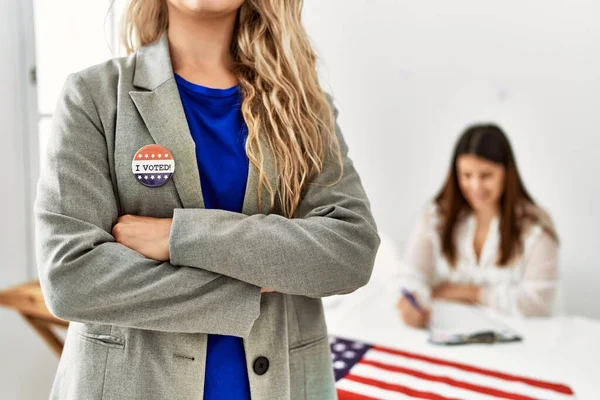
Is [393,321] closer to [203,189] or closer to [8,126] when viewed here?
[203,189]

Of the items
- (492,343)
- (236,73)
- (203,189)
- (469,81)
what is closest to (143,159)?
(203,189)

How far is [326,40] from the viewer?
335 cm

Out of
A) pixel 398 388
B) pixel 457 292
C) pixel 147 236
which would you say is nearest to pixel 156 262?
pixel 147 236

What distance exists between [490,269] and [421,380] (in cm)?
114

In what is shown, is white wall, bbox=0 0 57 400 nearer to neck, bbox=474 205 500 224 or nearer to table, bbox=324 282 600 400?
table, bbox=324 282 600 400

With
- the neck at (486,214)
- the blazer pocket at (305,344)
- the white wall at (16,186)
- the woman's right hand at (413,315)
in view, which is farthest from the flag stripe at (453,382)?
the white wall at (16,186)

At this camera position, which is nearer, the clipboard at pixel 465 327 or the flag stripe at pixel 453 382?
the flag stripe at pixel 453 382

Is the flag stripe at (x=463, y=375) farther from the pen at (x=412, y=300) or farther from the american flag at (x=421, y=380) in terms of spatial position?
the pen at (x=412, y=300)

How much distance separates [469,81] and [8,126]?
2.17 m

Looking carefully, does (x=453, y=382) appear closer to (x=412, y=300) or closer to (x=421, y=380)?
(x=421, y=380)

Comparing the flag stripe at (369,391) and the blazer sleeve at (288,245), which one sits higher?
the blazer sleeve at (288,245)

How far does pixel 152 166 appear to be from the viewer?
1.07 metres

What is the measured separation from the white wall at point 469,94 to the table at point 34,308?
1736 mm

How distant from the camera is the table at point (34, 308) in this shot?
2053 mm
